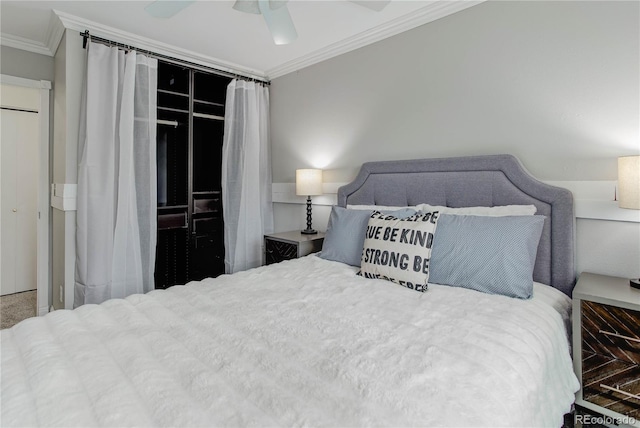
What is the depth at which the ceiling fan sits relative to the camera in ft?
6.20

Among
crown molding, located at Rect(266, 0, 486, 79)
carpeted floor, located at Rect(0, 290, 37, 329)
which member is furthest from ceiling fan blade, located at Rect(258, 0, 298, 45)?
carpeted floor, located at Rect(0, 290, 37, 329)

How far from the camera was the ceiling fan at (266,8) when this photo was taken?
1890mm

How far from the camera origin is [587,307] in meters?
1.45

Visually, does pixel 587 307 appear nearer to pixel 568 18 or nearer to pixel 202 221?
pixel 568 18

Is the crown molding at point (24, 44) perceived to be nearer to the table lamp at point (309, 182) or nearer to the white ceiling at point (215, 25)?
the white ceiling at point (215, 25)

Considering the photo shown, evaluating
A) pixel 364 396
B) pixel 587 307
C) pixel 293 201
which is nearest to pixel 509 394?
pixel 364 396

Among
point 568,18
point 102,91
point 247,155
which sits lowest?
point 247,155

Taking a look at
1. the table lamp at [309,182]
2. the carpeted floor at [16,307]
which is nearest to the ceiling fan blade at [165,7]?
the table lamp at [309,182]

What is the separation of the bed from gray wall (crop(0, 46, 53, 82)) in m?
2.71

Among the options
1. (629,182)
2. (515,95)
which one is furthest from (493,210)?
(515,95)

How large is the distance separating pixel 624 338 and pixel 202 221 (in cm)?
332

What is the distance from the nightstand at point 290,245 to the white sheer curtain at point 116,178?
1.00 m

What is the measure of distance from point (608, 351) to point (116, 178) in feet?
10.6

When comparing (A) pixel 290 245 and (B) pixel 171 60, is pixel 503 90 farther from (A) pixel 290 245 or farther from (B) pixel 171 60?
(B) pixel 171 60
